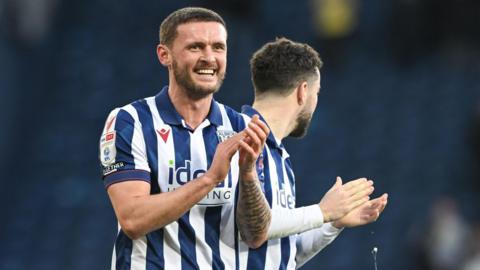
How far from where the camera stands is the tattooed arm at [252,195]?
17.4ft

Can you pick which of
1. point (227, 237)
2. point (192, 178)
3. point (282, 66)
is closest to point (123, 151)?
point (192, 178)

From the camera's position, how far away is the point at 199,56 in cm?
564

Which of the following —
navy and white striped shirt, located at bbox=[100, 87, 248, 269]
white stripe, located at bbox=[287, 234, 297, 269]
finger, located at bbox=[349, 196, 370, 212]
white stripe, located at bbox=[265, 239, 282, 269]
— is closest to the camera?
navy and white striped shirt, located at bbox=[100, 87, 248, 269]

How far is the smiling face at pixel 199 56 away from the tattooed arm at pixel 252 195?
0.46 metres

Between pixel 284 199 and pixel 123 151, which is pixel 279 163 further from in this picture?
pixel 123 151

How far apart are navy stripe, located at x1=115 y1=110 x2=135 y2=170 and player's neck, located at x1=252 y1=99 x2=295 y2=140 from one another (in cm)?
101

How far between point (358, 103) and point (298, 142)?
4.55ft

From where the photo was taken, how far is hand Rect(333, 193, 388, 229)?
6129 millimetres

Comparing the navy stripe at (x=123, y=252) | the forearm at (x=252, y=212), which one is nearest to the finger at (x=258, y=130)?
the forearm at (x=252, y=212)


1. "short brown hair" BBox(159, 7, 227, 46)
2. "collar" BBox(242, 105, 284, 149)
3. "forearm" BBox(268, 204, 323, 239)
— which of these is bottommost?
"forearm" BBox(268, 204, 323, 239)

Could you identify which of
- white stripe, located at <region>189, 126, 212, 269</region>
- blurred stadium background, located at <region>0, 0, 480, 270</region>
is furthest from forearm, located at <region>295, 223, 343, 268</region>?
blurred stadium background, located at <region>0, 0, 480, 270</region>

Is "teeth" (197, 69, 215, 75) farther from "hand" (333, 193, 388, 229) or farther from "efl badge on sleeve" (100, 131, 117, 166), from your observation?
"hand" (333, 193, 388, 229)

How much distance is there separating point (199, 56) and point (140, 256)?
95 centimetres
